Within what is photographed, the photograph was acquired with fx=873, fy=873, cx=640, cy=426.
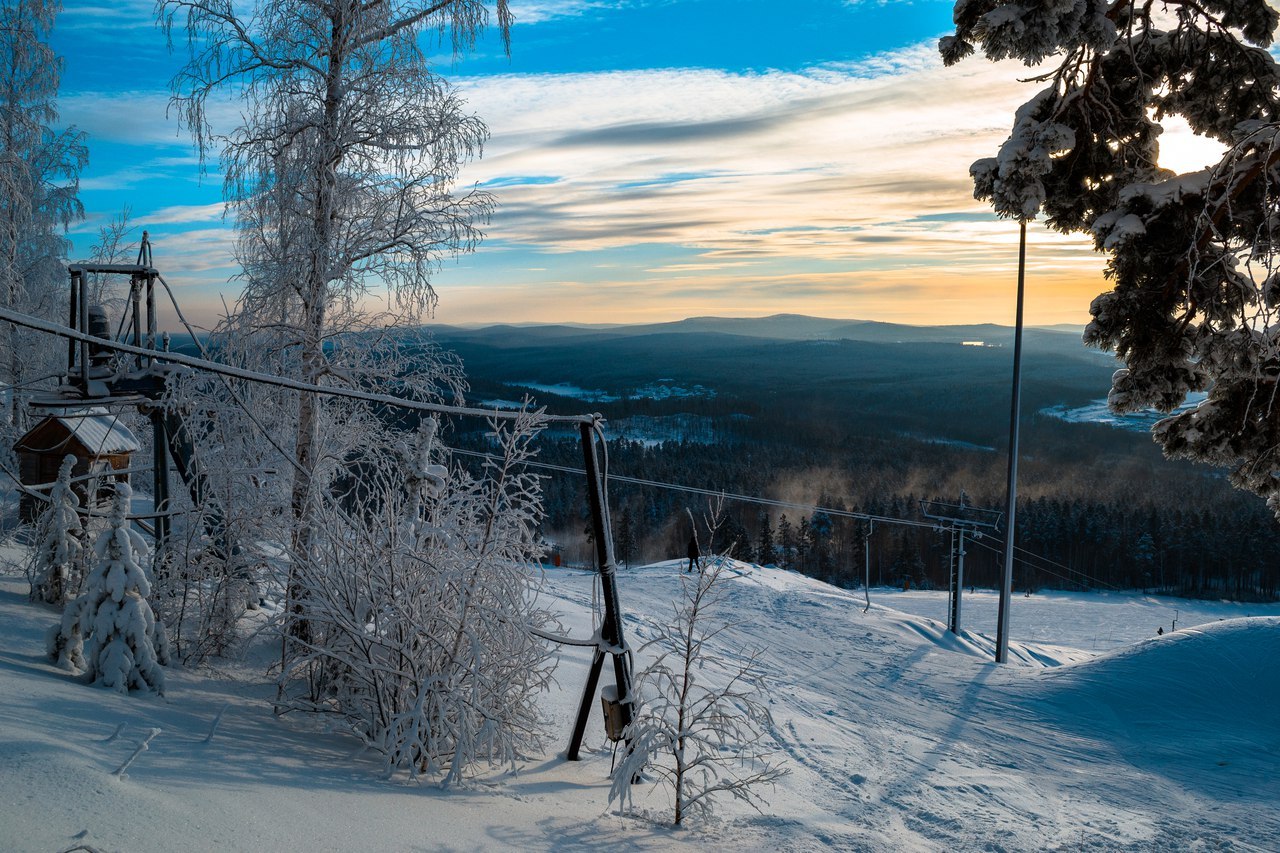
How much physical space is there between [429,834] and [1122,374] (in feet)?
20.7

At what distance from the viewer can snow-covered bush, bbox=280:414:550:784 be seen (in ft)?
19.6

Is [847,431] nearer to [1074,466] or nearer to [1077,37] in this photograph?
[1074,466]

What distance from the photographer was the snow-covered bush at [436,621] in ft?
19.6

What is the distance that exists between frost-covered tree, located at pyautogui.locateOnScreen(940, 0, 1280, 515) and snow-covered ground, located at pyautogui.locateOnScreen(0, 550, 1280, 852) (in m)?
3.88

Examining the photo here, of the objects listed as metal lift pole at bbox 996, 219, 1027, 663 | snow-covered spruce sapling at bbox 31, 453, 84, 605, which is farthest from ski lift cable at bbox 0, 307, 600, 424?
metal lift pole at bbox 996, 219, 1027, 663

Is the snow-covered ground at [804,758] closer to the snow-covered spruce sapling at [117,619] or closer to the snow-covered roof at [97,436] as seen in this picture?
the snow-covered spruce sapling at [117,619]

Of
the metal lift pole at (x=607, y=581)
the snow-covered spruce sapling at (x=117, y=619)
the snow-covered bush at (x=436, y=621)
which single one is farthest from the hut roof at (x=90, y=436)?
the metal lift pole at (x=607, y=581)

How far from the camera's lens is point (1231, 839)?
9.18 meters

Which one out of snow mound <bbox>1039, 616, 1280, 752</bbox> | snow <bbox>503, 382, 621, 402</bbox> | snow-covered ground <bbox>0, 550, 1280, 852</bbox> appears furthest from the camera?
snow <bbox>503, 382, 621, 402</bbox>

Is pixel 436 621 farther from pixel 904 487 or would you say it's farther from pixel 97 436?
pixel 904 487

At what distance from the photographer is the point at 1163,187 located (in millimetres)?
6543

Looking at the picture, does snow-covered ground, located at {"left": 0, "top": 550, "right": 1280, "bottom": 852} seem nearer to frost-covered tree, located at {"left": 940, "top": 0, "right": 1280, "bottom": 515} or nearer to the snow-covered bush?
the snow-covered bush

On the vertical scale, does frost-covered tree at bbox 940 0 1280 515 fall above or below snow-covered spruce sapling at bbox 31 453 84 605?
above

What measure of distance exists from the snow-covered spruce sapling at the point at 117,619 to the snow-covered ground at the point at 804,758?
0.22 metres
